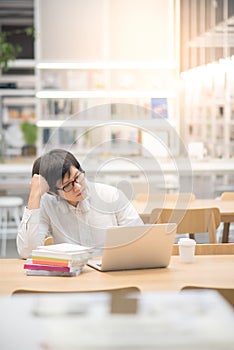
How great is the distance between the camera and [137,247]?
11.2ft

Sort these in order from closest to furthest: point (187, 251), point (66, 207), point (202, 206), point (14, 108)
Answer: point (187, 251) → point (66, 207) → point (202, 206) → point (14, 108)

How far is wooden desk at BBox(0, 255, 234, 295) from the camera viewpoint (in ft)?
10.4

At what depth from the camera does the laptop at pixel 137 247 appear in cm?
335

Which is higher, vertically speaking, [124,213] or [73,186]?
[73,186]

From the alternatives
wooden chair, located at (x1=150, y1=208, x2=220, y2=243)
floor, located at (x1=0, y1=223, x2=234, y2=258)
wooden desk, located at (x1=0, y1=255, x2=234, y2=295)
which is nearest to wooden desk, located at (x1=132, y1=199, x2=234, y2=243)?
wooden chair, located at (x1=150, y1=208, x2=220, y2=243)

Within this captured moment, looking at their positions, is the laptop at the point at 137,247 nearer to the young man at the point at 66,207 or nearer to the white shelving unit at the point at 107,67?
the young man at the point at 66,207

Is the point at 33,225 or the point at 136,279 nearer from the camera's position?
the point at 136,279

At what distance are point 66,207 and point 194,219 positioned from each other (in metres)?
1.62

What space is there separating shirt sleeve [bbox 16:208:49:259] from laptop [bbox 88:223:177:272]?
474 millimetres

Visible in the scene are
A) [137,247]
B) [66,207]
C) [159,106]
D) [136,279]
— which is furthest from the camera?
[159,106]

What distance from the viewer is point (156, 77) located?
9891 millimetres

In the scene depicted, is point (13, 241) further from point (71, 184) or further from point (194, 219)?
point (71, 184)

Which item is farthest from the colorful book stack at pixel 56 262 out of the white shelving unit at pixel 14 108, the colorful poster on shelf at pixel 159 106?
the colorful poster on shelf at pixel 159 106

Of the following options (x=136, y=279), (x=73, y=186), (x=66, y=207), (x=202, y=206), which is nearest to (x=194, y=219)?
(x=202, y=206)
